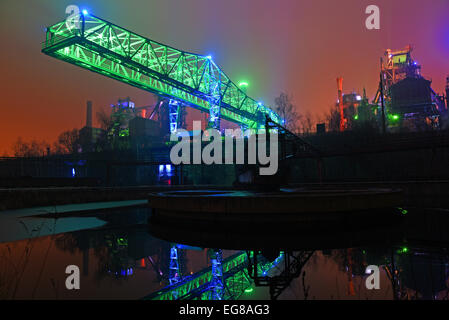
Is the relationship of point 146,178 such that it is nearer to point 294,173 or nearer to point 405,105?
point 294,173

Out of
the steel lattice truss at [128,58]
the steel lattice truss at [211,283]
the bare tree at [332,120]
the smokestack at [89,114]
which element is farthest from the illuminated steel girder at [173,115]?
the smokestack at [89,114]

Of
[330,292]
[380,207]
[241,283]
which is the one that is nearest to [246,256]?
[241,283]

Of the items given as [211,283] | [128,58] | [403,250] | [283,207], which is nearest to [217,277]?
[211,283]

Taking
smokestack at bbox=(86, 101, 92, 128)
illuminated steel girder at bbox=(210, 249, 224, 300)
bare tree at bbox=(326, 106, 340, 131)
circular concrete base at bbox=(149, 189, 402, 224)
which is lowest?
illuminated steel girder at bbox=(210, 249, 224, 300)

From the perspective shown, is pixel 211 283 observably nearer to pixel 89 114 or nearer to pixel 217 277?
pixel 217 277

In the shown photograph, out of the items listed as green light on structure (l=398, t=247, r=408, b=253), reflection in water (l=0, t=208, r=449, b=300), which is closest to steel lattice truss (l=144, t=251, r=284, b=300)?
reflection in water (l=0, t=208, r=449, b=300)

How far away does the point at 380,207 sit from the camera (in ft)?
35.5

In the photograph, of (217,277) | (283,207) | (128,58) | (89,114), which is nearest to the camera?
(217,277)

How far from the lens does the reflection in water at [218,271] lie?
495cm

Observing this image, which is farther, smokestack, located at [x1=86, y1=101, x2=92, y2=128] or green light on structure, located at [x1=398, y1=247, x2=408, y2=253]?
smokestack, located at [x1=86, y1=101, x2=92, y2=128]

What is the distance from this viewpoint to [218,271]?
6254 millimetres

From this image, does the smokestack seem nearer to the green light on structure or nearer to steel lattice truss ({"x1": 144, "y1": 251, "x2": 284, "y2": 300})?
steel lattice truss ({"x1": 144, "y1": 251, "x2": 284, "y2": 300})

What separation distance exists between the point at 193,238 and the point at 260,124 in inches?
3749

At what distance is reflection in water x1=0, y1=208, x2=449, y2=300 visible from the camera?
495cm
